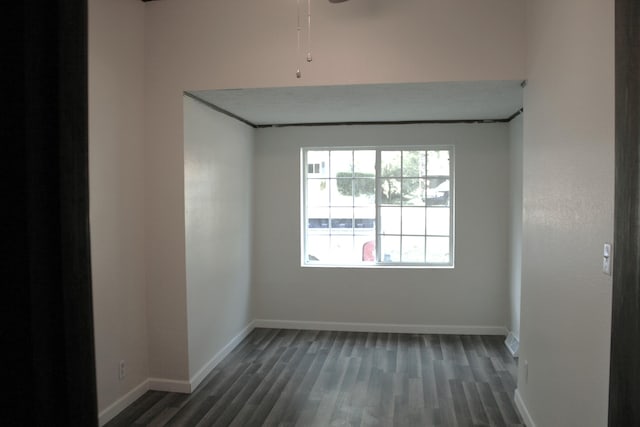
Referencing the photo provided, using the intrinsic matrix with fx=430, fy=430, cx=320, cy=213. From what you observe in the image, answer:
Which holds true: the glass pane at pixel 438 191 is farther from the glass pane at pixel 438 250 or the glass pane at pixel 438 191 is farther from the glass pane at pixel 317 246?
the glass pane at pixel 317 246

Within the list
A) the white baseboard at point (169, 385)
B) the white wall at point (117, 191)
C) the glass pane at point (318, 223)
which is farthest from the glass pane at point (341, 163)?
the white baseboard at point (169, 385)

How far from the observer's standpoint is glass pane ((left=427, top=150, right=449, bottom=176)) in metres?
4.91

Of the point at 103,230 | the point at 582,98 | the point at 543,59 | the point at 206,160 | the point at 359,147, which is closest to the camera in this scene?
the point at 582,98

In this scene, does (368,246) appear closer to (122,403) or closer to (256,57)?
(256,57)

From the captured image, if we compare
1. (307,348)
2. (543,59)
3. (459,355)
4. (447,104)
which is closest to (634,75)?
(543,59)

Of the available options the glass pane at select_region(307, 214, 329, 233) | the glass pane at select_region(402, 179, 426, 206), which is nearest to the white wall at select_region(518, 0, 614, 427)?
the glass pane at select_region(402, 179, 426, 206)

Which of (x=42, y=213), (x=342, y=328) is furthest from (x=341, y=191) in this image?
(x=42, y=213)

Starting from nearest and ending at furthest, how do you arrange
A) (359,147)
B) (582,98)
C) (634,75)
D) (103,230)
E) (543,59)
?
1. (634,75)
2. (582,98)
3. (543,59)
4. (103,230)
5. (359,147)

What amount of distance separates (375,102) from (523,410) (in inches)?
101

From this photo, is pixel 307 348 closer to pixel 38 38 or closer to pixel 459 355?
pixel 459 355

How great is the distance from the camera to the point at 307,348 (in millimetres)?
4418

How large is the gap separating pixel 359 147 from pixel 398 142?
0.45 metres

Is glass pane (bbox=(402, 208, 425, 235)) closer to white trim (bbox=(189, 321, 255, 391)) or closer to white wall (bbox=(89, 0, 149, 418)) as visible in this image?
white trim (bbox=(189, 321, 255, 391))

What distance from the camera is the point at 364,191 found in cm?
510
